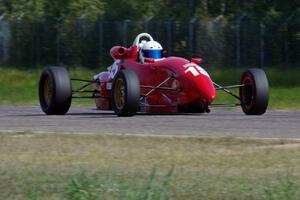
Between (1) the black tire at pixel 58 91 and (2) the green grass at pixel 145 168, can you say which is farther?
(1) the black tire at pixel 58 91

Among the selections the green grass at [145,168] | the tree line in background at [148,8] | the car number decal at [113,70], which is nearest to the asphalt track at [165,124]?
the car number decal at [113,70]

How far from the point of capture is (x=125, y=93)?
18.5m

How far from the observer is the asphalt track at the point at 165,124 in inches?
648

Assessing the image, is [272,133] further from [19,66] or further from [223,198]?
[19,66]

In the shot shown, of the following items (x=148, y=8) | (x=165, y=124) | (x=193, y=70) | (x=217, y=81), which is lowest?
(x=217, y=81)

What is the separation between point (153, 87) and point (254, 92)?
5.79 feet

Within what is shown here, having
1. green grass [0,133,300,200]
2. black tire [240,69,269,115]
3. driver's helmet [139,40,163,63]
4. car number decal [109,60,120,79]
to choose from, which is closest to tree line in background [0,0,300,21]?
car number decal [109,60,120,79]

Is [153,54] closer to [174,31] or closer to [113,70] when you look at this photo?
[113,70]

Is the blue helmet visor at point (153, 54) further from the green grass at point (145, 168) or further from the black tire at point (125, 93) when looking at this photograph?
the green grass at point (145, 168)

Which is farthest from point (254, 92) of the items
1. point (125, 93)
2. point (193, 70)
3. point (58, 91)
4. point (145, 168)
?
point (145, 168)

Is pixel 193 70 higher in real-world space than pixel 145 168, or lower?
higher

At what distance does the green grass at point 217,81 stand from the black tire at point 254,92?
3617 millimetres

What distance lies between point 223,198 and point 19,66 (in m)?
34.6

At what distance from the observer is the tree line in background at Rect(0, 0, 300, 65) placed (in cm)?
4112
